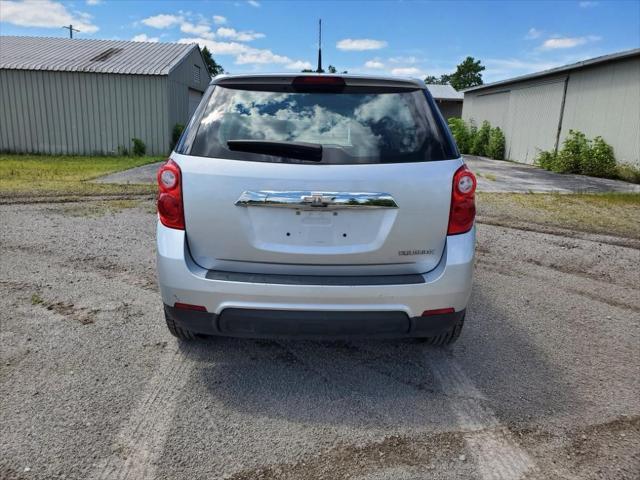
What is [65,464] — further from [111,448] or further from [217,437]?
[217,437]

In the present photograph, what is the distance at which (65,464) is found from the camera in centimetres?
215

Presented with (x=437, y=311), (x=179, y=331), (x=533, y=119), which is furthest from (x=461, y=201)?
(x=533, y=119)

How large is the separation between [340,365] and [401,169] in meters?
1.33

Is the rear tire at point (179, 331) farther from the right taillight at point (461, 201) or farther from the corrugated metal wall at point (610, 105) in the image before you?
the corrugated metal wall at point (610, 105)

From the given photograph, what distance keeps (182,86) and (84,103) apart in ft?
12.3

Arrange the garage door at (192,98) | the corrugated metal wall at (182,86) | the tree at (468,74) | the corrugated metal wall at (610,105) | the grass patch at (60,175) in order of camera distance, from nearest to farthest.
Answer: the grass patch at (60,175), the corrugated metal wall at (610,105), the corrugated metal wall at (182,86), the garage door at (192,98), the tree at (468,74)

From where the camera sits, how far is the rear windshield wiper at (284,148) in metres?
A: 2.52

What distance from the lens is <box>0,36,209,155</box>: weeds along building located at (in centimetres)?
1750

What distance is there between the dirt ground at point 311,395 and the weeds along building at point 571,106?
1148cm

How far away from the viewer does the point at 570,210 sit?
859 cm

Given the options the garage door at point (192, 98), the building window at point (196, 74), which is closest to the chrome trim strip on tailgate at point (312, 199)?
the garage door at point (192, 98)

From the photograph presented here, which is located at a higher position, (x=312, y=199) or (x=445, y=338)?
(x=312, y=199)

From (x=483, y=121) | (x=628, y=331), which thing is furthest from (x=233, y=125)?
(x=483, y=121)

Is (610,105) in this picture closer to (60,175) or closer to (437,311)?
(437,311)
